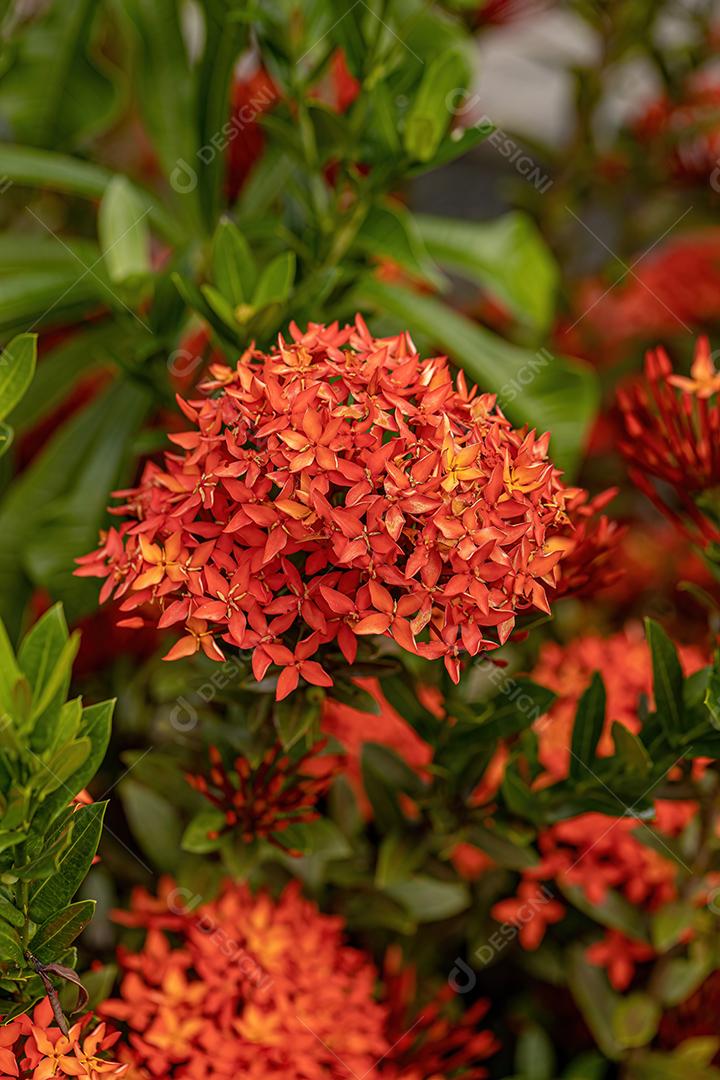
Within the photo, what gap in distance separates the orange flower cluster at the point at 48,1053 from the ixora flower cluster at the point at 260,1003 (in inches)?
2.4

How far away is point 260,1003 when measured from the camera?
53 centimetres

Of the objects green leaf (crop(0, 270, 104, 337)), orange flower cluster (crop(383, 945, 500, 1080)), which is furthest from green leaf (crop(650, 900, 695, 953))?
green leaf (crop(0, 270, 104, 337))

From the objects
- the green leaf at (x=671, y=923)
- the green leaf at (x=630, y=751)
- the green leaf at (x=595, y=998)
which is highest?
the green leaf at (x=630, y=751)

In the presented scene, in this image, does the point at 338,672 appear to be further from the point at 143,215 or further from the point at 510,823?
the point at 143,215

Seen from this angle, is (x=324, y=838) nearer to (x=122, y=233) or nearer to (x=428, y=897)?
(x=428, y=897)

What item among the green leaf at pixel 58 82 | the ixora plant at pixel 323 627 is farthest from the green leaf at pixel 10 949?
the green leaf at pixel 58 82

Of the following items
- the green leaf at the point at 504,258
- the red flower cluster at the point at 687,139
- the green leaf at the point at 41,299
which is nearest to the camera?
the green leaf at the point at 41,299

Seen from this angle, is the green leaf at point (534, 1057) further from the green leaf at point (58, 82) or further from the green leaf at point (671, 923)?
the green leaf at point (58, 82)

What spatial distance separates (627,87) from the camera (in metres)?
1.20

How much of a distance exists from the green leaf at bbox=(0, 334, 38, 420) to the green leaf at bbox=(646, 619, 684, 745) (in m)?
0.34

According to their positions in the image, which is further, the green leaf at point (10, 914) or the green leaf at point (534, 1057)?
the green leaf at point (534, 1057)

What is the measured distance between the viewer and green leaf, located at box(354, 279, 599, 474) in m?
0.80

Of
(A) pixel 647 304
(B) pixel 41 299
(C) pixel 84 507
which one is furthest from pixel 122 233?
(A) pixel 647 304

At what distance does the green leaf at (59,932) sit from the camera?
433mm
